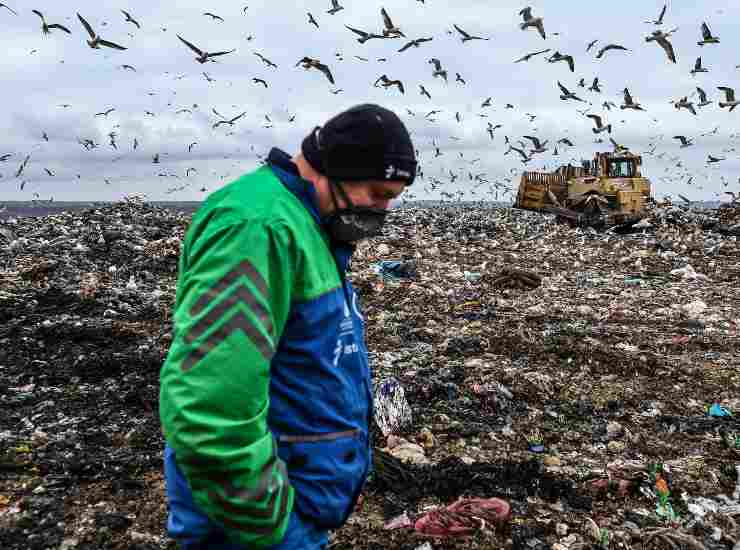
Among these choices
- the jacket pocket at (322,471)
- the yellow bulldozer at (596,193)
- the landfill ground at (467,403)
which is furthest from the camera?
the yellow bulldozer at (596,193)

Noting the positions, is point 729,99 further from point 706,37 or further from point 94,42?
point 94,42

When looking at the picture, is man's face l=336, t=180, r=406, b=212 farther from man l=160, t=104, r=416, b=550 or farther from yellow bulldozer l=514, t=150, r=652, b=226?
yellow bulldozer l=514, t=150, r=652, b=226

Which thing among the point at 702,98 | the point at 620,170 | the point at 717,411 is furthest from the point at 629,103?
the point at 620,170

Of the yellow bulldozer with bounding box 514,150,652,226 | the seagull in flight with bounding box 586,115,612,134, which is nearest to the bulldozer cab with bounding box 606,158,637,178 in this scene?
the yellow bulldozer with bounding box 514,150,652,226

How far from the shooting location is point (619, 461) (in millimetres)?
3812

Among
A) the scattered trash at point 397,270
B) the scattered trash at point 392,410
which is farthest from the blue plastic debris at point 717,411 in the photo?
the scattered trash at point 397,270

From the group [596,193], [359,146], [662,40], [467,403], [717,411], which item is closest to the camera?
[359,146]

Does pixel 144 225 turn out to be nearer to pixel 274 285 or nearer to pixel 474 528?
pixel 474 528

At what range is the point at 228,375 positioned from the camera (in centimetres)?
104

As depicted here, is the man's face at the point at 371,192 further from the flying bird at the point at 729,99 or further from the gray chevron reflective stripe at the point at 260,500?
the flying bird at the point at 729,99

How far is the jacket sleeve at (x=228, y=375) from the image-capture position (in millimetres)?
1037

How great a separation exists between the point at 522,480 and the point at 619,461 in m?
0.73

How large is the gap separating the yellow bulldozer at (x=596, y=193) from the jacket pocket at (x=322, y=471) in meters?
15.5

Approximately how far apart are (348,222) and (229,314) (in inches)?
15.7
